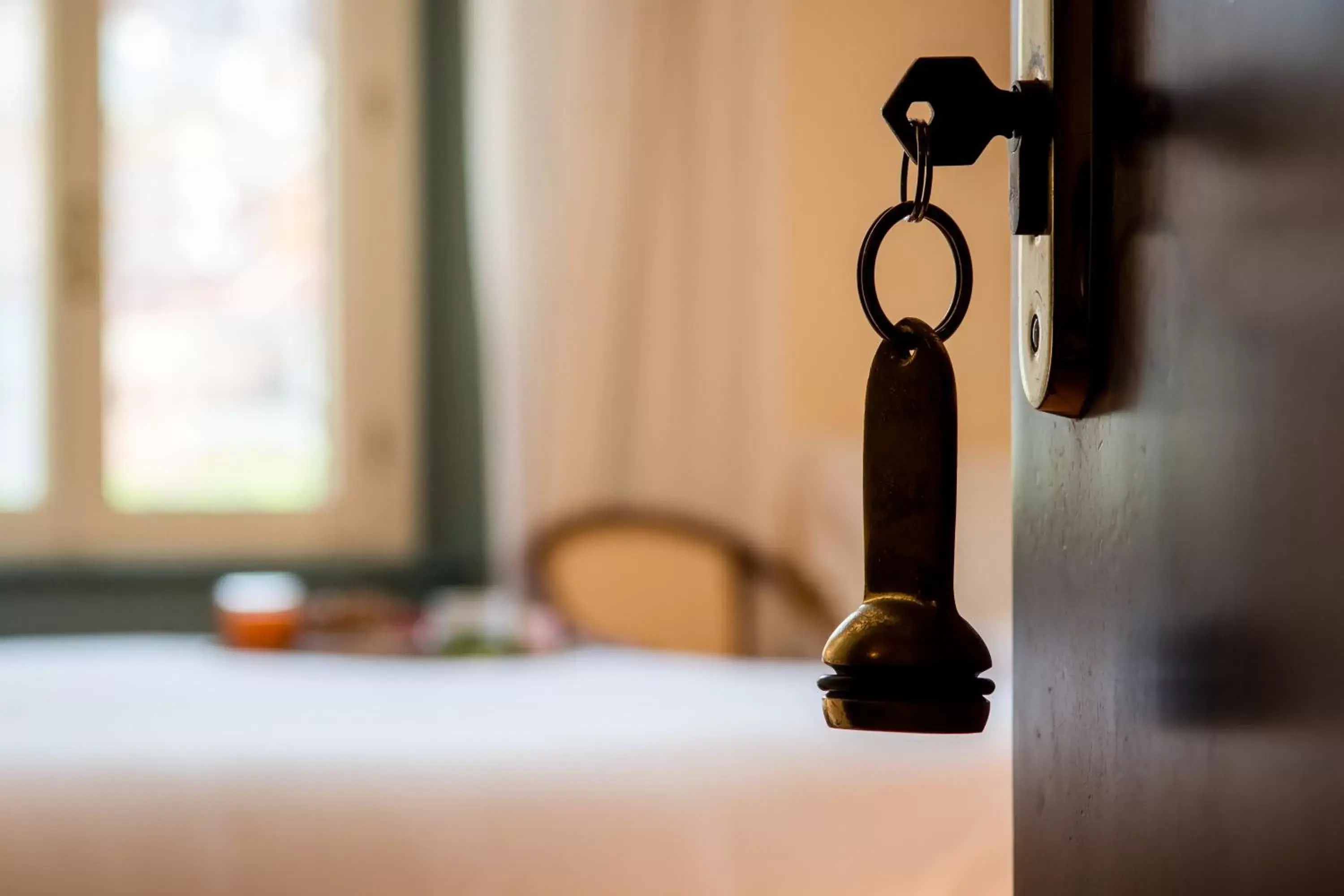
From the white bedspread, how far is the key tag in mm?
733

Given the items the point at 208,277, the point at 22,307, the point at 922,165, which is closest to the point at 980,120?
the point at 922,165

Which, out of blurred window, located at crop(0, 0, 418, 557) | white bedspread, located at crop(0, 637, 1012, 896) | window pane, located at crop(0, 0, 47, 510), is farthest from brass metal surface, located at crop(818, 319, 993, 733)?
window pane, located at crop(0, 0, 47, 510)

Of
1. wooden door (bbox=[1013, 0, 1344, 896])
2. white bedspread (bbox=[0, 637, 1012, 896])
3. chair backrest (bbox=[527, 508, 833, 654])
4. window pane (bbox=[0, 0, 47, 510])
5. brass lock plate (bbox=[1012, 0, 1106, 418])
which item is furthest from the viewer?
window pane (bbox=[0, 0, 47, 510])

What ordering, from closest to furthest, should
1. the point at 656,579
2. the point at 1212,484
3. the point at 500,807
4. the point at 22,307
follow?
1. the point at 1212,484
2. the point at 500,807
3. the point at 656,579
4. the point at 22,307

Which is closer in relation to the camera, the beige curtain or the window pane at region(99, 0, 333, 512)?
the beige curtain

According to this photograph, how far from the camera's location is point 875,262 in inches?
16.5

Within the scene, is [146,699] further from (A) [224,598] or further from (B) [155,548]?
(B) [155,548]

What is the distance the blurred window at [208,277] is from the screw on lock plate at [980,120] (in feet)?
9.63

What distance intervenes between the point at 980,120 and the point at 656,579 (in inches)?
102

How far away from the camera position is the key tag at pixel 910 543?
41cm

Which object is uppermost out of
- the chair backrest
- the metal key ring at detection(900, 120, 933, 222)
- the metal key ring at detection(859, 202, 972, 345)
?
the metal key ring at detection(900, 120, 933, 222)

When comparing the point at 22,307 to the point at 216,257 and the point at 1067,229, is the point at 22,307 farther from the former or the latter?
the point at 1067,229

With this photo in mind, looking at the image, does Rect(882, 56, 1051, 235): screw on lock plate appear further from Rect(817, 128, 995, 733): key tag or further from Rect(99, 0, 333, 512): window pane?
Rect(99, 0, 333, 512): window pane

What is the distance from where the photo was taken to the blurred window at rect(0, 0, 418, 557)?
3.17m
